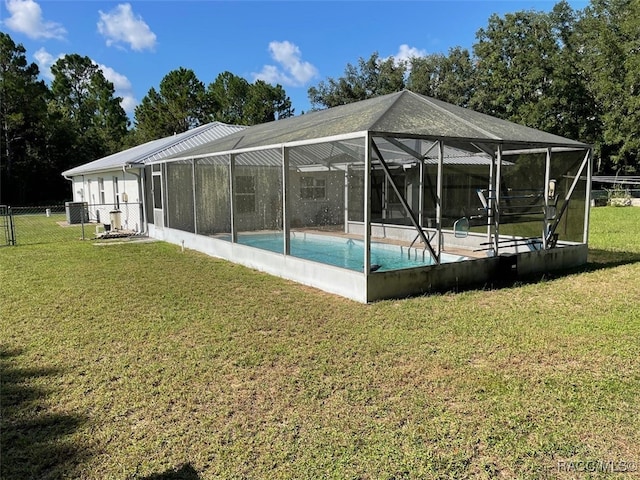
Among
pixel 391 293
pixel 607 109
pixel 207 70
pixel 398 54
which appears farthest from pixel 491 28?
pixel 391 293

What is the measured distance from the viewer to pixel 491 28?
111ft

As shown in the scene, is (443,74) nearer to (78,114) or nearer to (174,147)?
(174,147)

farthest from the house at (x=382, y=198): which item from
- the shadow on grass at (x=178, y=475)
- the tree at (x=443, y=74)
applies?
the tree at (x=443, y=74)

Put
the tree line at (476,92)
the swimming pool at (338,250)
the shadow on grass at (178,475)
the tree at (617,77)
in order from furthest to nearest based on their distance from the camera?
the tree line at (476,92), the tree at (617,77), the swimming pool at (338,250), the shadow on grass at (178,475)

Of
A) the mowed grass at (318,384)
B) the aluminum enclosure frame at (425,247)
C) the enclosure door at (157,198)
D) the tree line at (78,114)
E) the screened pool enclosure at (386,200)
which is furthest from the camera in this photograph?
the tree line at (78,114)

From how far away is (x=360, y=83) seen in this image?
121ft

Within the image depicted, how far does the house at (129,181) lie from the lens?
14070 mm

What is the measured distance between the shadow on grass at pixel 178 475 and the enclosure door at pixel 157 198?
11.2 meters

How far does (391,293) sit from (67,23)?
9.73 metres

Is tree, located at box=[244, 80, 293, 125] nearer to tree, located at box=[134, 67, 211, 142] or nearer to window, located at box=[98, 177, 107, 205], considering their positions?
tree, located at box=[134, 67, 211, 142]

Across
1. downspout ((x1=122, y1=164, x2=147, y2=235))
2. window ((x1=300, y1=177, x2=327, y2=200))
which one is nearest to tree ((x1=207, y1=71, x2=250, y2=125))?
downspout ((x1=122, y1=164, x2=147, y2=235))

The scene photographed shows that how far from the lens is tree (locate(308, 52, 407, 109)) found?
36.0 metres

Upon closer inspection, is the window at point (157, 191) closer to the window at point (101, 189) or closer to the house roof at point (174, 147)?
the house roof at point (174, 147)

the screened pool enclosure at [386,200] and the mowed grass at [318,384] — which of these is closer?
the mowed grass at [318,384]
